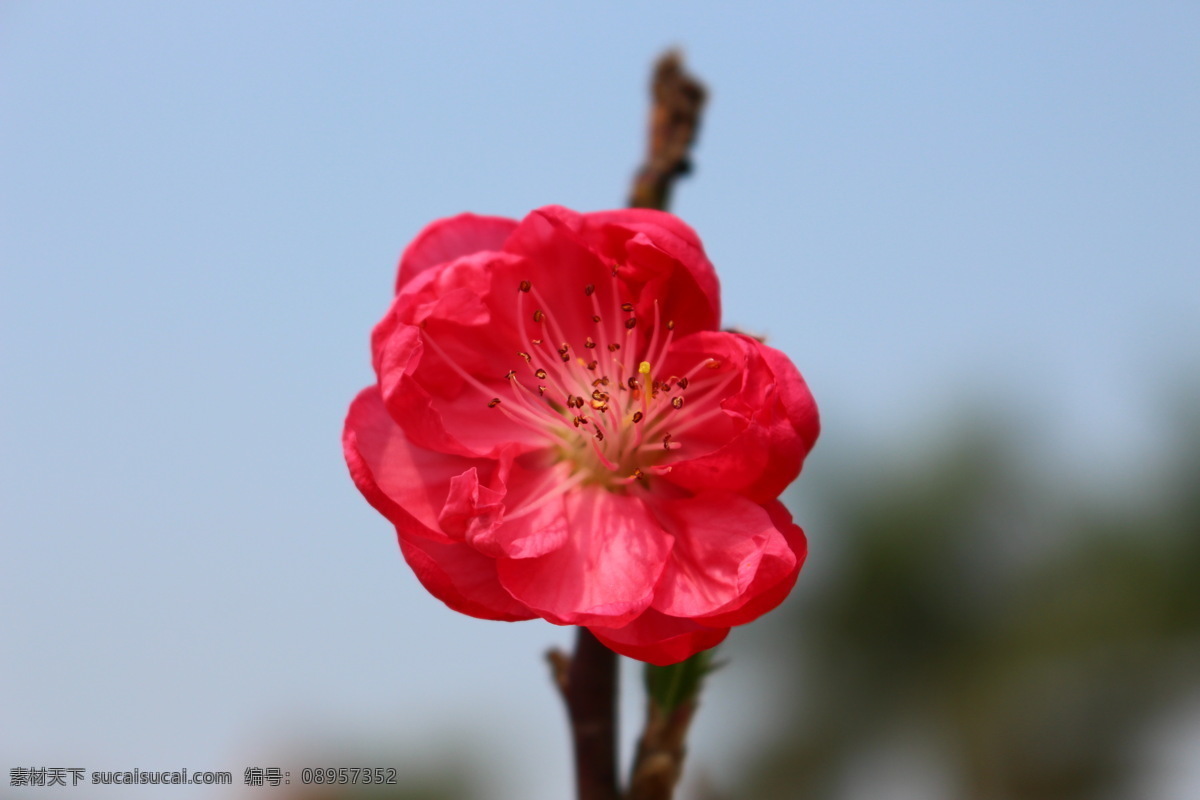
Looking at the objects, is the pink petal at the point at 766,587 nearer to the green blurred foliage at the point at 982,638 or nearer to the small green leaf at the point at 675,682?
the small green leaf at the point at 675,682

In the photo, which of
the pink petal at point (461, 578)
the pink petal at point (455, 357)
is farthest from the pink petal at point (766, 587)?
the pink petal at point (455, 357)

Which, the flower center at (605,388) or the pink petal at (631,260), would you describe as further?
the flower center at (605,388)

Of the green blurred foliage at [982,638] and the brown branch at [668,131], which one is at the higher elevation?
the brown branch at [668,131]

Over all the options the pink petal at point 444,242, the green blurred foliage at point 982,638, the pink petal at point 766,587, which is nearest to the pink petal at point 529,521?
the pink petal at point 766,587

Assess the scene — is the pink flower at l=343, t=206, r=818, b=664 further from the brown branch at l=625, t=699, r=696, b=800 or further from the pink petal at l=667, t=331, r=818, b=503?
the brown branch at l=625, t=699, r=696, b=800

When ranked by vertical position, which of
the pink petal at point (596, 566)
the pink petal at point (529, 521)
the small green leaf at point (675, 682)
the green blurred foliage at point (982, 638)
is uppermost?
the pink petal at point (529, 521)

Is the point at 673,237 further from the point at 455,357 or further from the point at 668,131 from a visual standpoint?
the point at 455,357

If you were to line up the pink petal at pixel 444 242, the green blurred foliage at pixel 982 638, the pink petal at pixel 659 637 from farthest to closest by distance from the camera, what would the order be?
the green blurred foliage at pixel 982 638
the pink petal at pixel 444 242
the pink petal at pixel 659 637

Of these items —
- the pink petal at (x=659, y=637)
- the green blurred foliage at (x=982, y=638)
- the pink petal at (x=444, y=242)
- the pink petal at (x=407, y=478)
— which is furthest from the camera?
the green blurred foliage at (x=982, y=638)

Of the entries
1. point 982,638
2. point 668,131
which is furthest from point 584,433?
point 982,638
